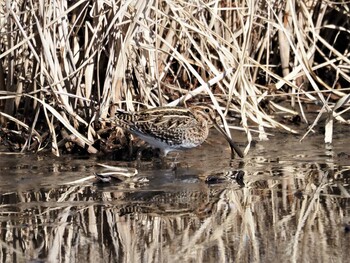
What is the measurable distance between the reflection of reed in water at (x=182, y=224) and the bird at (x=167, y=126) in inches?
34.9

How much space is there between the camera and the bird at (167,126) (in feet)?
21.3

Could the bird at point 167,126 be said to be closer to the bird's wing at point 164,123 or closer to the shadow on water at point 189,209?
the bird's wing at point 164,123

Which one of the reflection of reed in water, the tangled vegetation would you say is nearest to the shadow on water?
the reflection of reed in water

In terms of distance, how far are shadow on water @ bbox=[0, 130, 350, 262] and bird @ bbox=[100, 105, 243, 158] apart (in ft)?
0.51

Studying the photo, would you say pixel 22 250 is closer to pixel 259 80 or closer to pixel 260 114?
pixel 260 114

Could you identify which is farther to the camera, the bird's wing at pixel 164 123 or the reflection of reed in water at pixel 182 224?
the bird's wing at pixel 164 123

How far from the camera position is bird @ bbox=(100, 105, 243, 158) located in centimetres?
650

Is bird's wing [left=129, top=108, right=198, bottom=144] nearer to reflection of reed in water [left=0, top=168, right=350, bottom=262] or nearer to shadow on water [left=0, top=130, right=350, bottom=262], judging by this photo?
shadow on water [left=0, top=130, right=350, bottom=262]

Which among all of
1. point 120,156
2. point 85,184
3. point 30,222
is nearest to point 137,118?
point 120,156

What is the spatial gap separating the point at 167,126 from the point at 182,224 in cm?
181

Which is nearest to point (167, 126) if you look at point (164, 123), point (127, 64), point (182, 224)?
point (164, 123)

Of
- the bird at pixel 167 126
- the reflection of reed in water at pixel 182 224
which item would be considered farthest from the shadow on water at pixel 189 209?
the bird at pixel 167 126

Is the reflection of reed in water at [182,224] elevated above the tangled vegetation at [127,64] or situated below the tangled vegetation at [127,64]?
below

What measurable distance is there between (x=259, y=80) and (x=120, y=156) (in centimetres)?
188
